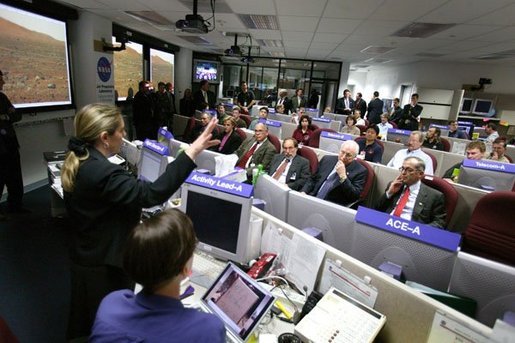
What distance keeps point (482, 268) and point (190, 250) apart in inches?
38.5

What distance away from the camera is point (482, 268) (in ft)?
3.35

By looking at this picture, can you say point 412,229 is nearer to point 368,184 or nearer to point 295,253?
point 295,253

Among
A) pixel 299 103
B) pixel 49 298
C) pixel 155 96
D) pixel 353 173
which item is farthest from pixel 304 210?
pixel 299 103

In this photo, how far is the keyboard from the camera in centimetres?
144

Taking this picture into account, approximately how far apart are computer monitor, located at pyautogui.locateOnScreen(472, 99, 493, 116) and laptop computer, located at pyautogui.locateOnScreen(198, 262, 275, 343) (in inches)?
404

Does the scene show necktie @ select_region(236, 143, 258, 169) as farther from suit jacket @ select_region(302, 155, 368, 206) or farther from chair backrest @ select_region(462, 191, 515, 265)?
chair backrest @ select_region(462, 191, 515, 265)

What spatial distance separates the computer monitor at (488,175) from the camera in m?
2.44

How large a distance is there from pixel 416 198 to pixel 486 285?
1.44 m

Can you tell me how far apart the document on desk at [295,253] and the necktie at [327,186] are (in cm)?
136

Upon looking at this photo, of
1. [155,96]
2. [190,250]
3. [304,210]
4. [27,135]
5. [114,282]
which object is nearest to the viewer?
[190,250]

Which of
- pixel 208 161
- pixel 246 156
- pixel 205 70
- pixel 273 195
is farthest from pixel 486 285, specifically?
pixel 205 70

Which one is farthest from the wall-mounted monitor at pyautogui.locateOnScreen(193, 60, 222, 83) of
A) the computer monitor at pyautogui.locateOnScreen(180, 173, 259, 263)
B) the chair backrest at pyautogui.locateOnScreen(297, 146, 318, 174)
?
the computer monitor at pyautogui.locateOnScreen(180, 173, 259, 263)

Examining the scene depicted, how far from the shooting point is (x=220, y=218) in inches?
57.1

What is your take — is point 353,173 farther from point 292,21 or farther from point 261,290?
point 292,21
